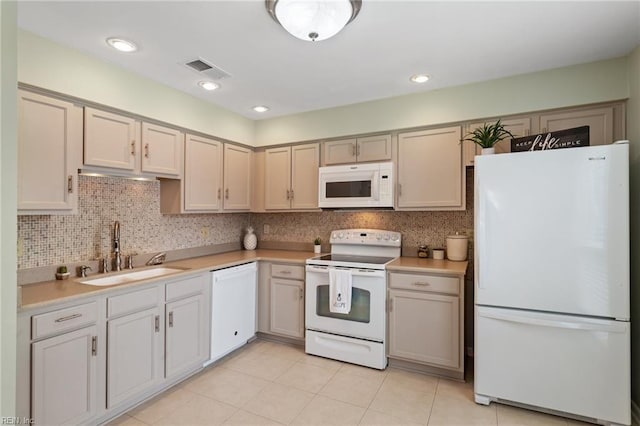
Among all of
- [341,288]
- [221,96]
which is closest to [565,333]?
[341,288]

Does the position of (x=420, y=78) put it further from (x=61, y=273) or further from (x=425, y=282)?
(x=61, y=273)

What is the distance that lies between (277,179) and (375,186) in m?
1.23

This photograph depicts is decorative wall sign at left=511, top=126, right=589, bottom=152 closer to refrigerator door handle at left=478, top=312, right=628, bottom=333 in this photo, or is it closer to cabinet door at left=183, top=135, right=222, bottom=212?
refrigerator door handle at left=478, top=312, right=628, bottom=333

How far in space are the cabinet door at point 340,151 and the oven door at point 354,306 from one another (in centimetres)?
114

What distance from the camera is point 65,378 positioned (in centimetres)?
183

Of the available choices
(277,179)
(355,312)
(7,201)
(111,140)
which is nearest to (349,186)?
(277,179)

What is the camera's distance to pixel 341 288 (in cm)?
289

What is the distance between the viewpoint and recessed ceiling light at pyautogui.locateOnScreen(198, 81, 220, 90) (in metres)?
2.78

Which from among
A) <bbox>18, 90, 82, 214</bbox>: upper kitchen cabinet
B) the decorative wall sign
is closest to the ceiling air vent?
<bbox>18, 90, 82, 214</bbox>: upper kitchen cabinet

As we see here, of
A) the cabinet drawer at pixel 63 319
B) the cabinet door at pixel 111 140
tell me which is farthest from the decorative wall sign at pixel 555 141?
the cabinet drawer at pixel 63 319

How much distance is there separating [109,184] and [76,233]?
1.53ft

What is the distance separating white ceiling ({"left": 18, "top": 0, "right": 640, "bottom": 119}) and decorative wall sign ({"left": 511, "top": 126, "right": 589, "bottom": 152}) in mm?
576

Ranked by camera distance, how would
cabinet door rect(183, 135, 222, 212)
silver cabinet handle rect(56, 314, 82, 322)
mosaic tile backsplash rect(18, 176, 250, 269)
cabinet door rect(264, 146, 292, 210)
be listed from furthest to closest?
cabinet door rect(264, 146, 292, 210) → cabinet door rect(183, 135, 222, 212) → mosaic tile backsplash rect(18, 176, 250, 269) → silver cabinet handle rect(56, 314, 82, 322)

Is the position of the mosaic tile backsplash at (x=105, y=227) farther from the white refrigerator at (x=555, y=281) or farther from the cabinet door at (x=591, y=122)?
the cabinet door at (x=591, y=122)
